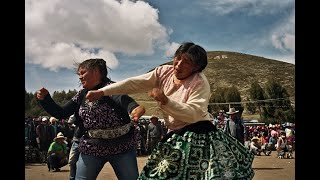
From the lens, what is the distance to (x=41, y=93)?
4.52 metres

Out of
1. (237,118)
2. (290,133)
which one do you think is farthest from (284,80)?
(237,118)

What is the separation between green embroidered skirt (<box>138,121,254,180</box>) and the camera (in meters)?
3.36

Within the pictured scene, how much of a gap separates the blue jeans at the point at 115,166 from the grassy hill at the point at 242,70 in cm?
10141

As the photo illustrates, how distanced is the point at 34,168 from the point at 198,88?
932cm

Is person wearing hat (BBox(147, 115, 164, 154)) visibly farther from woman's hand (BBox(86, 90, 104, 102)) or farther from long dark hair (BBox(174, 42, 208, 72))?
long dark hair (BBox(174, 42, 208, 72))

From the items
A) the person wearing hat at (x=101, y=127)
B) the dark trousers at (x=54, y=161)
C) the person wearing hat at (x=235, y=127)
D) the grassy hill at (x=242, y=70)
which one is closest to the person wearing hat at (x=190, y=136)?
the person wearing hat at (x=101, y=127)

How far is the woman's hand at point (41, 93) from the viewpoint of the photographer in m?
4.51

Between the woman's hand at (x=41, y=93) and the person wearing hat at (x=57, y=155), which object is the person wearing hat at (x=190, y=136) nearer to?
the woman's hand at (x=41, y=93)

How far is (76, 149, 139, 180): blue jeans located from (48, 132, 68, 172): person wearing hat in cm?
713

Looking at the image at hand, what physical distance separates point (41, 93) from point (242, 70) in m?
135

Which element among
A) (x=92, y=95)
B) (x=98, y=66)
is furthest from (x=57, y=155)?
(x=92, y=95)

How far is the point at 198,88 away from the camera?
3.52 m
